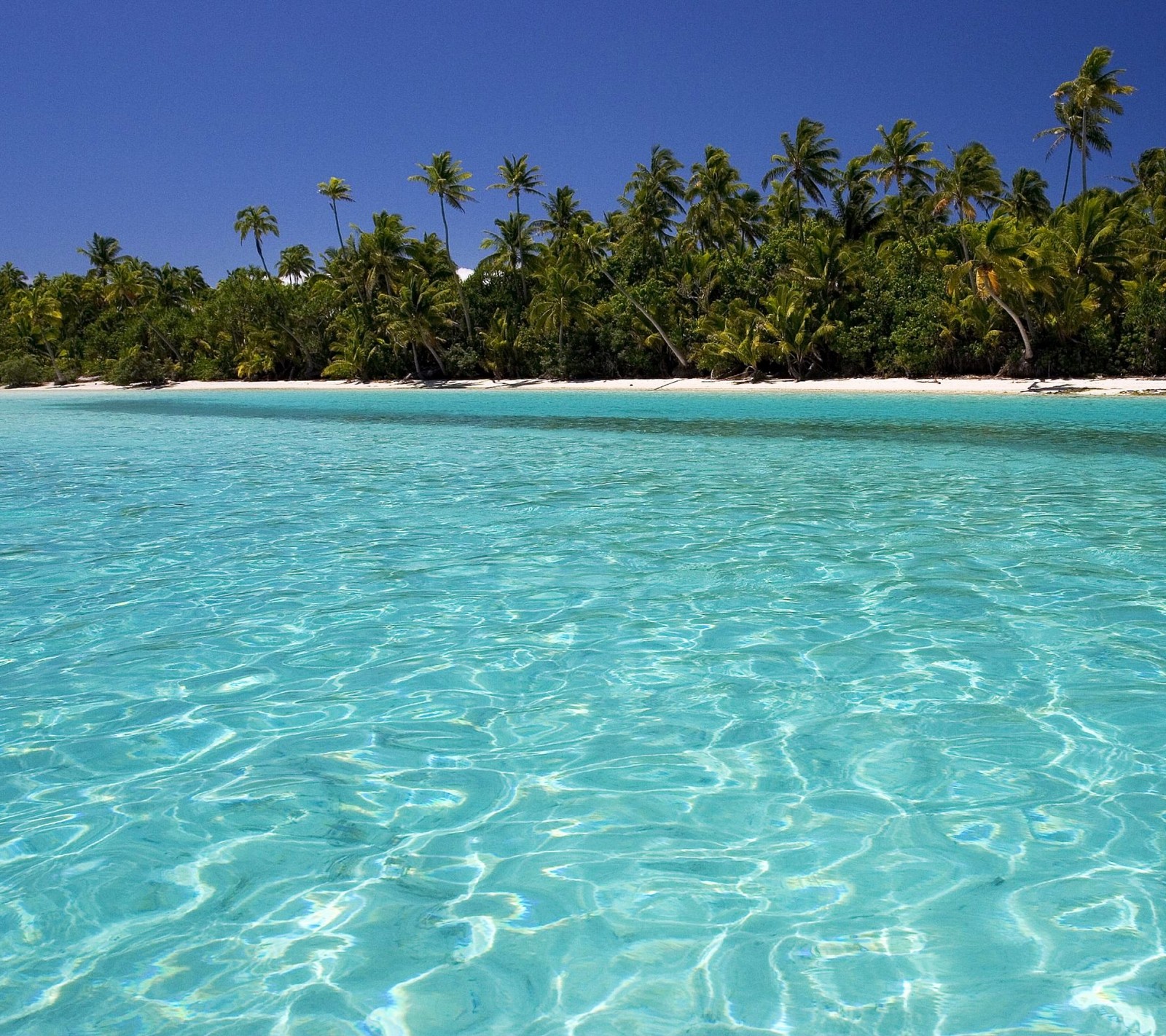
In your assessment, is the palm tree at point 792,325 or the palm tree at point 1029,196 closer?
the palm tree at point 792,325

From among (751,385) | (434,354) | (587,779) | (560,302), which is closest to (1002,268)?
(751,385)

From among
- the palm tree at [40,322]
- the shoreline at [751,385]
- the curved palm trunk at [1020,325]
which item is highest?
the palm tree at [40,322]

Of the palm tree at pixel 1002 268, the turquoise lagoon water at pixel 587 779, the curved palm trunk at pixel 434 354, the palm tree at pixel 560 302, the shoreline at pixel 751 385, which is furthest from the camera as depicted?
the curved palm trunk at pixel 434 354

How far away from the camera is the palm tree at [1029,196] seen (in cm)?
4822

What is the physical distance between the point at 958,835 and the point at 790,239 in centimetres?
4079

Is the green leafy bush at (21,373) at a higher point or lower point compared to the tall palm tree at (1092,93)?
lower

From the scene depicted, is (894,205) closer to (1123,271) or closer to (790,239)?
(790,239)

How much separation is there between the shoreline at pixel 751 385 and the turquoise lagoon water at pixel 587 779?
82.1ft

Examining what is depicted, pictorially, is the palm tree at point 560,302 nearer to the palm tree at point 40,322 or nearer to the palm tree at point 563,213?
the palm tree at point 563,213

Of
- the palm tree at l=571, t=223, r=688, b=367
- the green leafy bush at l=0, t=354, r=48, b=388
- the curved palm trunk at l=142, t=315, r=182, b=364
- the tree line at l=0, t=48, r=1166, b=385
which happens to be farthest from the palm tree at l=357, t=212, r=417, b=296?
the green leafy bush at l=0, t=354, r=48, b=388

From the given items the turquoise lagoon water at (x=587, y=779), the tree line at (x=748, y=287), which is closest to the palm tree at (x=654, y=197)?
the tree line at (x=748, y=287)

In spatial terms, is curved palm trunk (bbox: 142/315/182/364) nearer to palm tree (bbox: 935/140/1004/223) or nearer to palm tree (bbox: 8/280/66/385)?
palm tree (bbox: 8/280/66/385)

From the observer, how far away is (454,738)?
3.92 m

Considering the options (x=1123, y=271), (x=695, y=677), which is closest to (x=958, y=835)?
(x=695, y=677)
